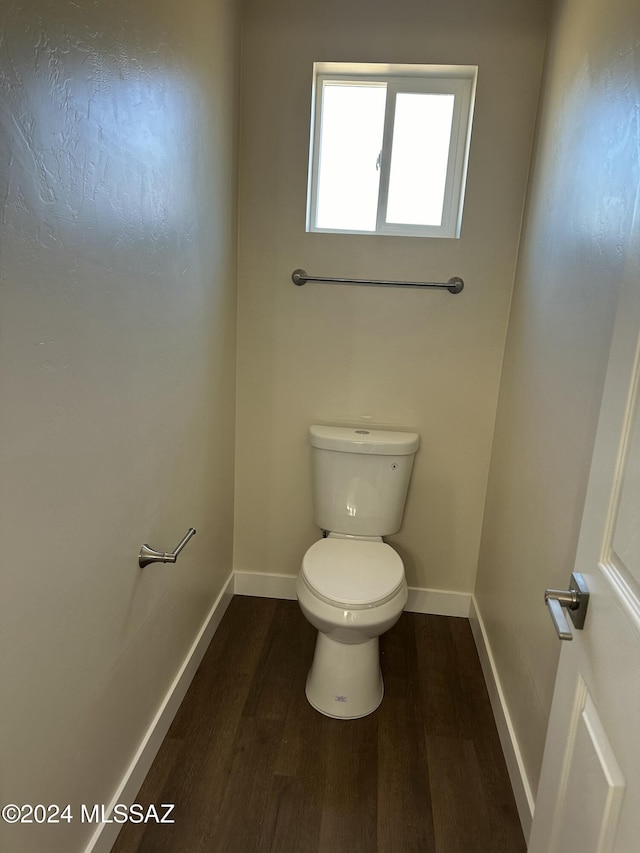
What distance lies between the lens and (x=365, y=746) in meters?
1.77

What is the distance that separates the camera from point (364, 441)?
2.15 metres

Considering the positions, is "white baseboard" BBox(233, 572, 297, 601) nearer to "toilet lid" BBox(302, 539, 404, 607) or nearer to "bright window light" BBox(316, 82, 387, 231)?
"toilet lid" BBox(302, 539, 404, 607)

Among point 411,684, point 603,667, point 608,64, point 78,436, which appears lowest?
point 411,684

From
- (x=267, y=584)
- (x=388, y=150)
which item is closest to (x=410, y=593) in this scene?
(x=267, y=584)

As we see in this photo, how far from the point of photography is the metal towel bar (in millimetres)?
2143

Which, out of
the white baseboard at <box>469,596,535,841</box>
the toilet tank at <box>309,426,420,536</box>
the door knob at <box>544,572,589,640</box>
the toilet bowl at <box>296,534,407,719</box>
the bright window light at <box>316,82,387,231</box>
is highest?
the bright window light at <box>316,82,387,231</box>

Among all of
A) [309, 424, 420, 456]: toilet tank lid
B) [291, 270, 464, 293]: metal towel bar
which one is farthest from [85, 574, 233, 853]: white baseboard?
[291, 270, 464, 293]: metal towel bar

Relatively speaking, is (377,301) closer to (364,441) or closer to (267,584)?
(364,441)

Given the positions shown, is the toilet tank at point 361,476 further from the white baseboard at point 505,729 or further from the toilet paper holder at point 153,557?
the toilet paper holder at point 153,557

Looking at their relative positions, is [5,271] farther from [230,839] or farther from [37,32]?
[230,839]

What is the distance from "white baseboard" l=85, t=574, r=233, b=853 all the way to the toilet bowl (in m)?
0.40

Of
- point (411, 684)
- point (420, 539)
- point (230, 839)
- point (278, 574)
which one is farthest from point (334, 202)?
point (230, 839)

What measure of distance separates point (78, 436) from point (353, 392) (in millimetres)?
1344

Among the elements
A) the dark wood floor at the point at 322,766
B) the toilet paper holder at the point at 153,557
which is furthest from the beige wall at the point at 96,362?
the dark wood floor at the point at 322,766
